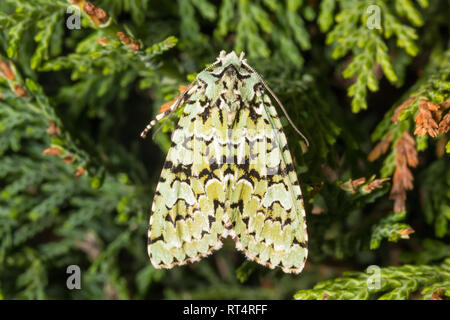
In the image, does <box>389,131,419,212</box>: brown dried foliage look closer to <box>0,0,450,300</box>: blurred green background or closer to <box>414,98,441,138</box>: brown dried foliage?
<box>0,0,450,300</box>: blurred green background

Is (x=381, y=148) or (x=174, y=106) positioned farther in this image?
(x=381, y=148)

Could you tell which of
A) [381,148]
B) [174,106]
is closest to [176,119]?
[174,106]

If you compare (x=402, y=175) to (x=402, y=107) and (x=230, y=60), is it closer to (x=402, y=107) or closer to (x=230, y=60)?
(x=402, y=107)

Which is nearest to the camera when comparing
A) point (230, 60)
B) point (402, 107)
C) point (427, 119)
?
point (427, 119)

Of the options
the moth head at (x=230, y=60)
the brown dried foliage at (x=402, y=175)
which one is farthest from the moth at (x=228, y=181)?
the brown dried foliage at (x=402, y=175)

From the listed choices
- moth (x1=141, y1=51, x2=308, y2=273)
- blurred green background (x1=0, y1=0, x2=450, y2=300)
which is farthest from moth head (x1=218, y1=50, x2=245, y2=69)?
blurred green background (x1=0, y1=0, x2=450, y2=300)

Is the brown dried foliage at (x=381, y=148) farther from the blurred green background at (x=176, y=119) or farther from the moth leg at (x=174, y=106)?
the moth leg at (x=174, y=106)
